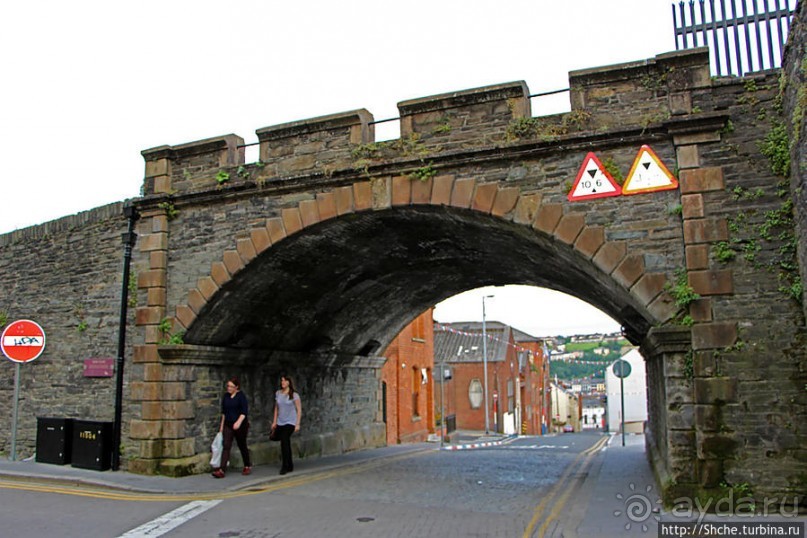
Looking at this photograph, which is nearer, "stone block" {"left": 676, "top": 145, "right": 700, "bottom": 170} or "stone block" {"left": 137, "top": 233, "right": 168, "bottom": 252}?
"stone block" {"left": 676, "top": 145, "right": 700, "bottom": 170}

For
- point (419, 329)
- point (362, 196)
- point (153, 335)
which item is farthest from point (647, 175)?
point (419, 329)

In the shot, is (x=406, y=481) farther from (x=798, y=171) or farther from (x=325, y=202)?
(x=798, y=171)

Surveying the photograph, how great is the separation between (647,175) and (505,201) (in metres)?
1.87

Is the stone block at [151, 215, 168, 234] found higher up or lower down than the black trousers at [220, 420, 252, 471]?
higher up

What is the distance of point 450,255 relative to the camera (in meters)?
13.1

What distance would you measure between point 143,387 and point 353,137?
5483 millimetres

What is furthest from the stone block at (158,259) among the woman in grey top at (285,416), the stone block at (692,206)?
the stone block at (692,206)

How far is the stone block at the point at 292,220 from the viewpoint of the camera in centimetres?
1066

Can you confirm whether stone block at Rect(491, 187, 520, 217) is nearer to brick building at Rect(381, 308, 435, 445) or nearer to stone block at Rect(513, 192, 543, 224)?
stone block at Rect(513, 192, 543, 224)

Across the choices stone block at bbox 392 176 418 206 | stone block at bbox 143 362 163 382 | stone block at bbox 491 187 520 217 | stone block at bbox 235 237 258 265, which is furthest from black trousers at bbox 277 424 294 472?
stone block at bbox 491 187 520 217

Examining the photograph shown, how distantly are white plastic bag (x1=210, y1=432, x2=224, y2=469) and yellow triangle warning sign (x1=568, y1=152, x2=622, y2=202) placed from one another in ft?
22.6

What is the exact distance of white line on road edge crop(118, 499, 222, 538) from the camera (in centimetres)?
729

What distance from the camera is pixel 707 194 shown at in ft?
27.9

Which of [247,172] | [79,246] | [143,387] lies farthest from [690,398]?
[79,246]
